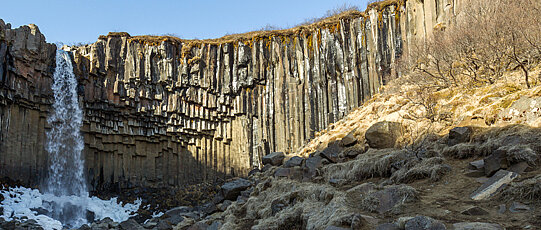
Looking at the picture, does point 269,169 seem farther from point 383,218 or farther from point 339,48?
point 339,48

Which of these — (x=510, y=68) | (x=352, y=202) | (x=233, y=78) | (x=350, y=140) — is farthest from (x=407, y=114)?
(x=233, y=78)

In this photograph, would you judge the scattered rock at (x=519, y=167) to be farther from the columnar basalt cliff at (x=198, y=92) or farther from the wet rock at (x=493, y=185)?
the columnar basalt cliff at (x=198, y=92)

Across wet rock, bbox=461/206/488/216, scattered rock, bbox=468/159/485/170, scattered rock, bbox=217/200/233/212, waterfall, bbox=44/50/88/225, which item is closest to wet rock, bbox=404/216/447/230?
wet rock, bbox=461/206/488/216

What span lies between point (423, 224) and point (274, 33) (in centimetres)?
2395

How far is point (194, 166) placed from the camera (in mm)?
28391

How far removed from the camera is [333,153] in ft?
40.8

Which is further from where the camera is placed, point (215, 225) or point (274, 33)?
point (274, 33)

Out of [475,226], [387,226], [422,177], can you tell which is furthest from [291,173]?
[475,226]

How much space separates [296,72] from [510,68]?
1559 cm

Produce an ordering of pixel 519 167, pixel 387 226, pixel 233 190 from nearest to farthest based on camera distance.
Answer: pixel 387 226
pixel 519 167
pixel 233 190

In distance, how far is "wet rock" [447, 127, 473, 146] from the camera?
864 cm

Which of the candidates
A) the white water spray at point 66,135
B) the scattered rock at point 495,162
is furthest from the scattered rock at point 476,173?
the white water spray at point 66,135

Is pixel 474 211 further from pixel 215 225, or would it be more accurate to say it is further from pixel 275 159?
pixel 275 159

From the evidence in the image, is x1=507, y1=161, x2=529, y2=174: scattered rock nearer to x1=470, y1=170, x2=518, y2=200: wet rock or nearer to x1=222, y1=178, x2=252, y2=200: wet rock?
x1=470, y1=170, x2=518, y2=200: wet rock
